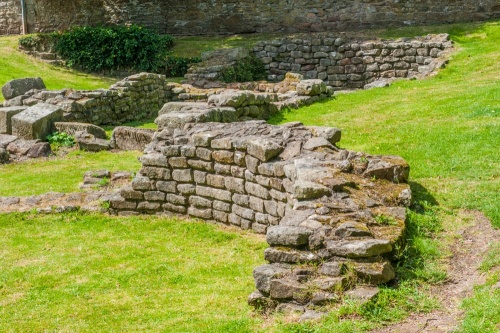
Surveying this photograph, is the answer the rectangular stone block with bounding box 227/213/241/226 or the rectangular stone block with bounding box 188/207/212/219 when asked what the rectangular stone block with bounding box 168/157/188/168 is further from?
the rectangular stone block with bounding box 227/213/241/226

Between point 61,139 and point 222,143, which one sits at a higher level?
point 222,143

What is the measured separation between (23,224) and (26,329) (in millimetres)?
4548

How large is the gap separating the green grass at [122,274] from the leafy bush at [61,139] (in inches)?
231

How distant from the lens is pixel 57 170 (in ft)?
55.1

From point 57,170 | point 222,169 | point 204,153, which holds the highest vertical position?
point 204,153

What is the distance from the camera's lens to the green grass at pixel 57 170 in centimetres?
1525

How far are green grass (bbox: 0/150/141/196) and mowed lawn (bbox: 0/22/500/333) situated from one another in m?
0.06

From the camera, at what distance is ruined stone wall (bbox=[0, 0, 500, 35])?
29.9m

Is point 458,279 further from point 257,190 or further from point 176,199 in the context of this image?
point 176,199

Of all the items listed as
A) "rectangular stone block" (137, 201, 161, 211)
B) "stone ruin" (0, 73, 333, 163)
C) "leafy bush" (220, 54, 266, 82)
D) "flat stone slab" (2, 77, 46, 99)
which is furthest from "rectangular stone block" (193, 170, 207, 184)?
"leafy bush" (220, 54, 266, 82)

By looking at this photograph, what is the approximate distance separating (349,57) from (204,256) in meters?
16.9

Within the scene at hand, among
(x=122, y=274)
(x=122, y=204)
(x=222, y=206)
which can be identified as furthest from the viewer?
(x=122, y=204)

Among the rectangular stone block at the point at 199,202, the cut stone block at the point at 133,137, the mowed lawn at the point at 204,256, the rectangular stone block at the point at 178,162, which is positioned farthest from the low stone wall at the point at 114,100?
the rectangular stone block at the point at 199,202

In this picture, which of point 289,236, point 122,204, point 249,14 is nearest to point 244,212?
point 122,204
